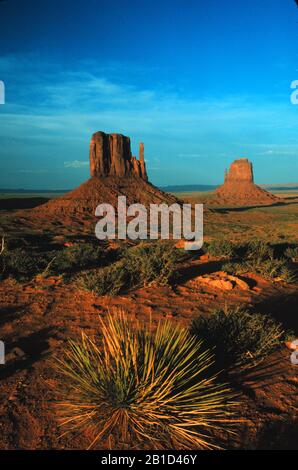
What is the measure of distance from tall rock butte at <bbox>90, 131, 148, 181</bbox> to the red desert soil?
48.0m

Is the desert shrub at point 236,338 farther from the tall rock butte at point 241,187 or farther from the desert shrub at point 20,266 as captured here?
the tall rock butte at point 241,187

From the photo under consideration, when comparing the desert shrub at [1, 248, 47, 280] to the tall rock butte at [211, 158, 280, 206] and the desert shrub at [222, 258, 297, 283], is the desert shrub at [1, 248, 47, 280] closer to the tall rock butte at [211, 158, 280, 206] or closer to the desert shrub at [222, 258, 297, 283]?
the desert shrub at [222, 258, 297, 283]

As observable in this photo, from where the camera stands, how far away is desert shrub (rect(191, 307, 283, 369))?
4.51 m

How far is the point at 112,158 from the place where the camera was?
55906 millimetres

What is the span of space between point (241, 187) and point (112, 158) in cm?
6475

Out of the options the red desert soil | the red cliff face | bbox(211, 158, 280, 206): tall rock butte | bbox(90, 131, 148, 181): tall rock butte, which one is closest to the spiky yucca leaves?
the red desert soil

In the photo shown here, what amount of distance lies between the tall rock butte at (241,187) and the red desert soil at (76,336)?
88306mm

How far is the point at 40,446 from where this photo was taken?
9.78 feet

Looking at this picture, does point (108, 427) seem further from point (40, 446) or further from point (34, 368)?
point (34, 368)

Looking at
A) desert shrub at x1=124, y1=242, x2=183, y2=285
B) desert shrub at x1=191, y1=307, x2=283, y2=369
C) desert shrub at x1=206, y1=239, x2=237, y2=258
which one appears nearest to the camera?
desert shrub at x1=191, y1=307, x2=283, y2=369

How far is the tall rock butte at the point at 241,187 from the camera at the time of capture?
9612 cm

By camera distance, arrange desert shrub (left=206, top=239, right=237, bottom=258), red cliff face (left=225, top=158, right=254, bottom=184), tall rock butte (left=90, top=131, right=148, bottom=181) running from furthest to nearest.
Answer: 1. red cliff face (left=225, top=158, right=254, bottom=184)
2. tall rock butte (left=90, top=131, right=148, bottom=181)
3. desert shrub (left=206, top=239, right=237, bottom=258)
